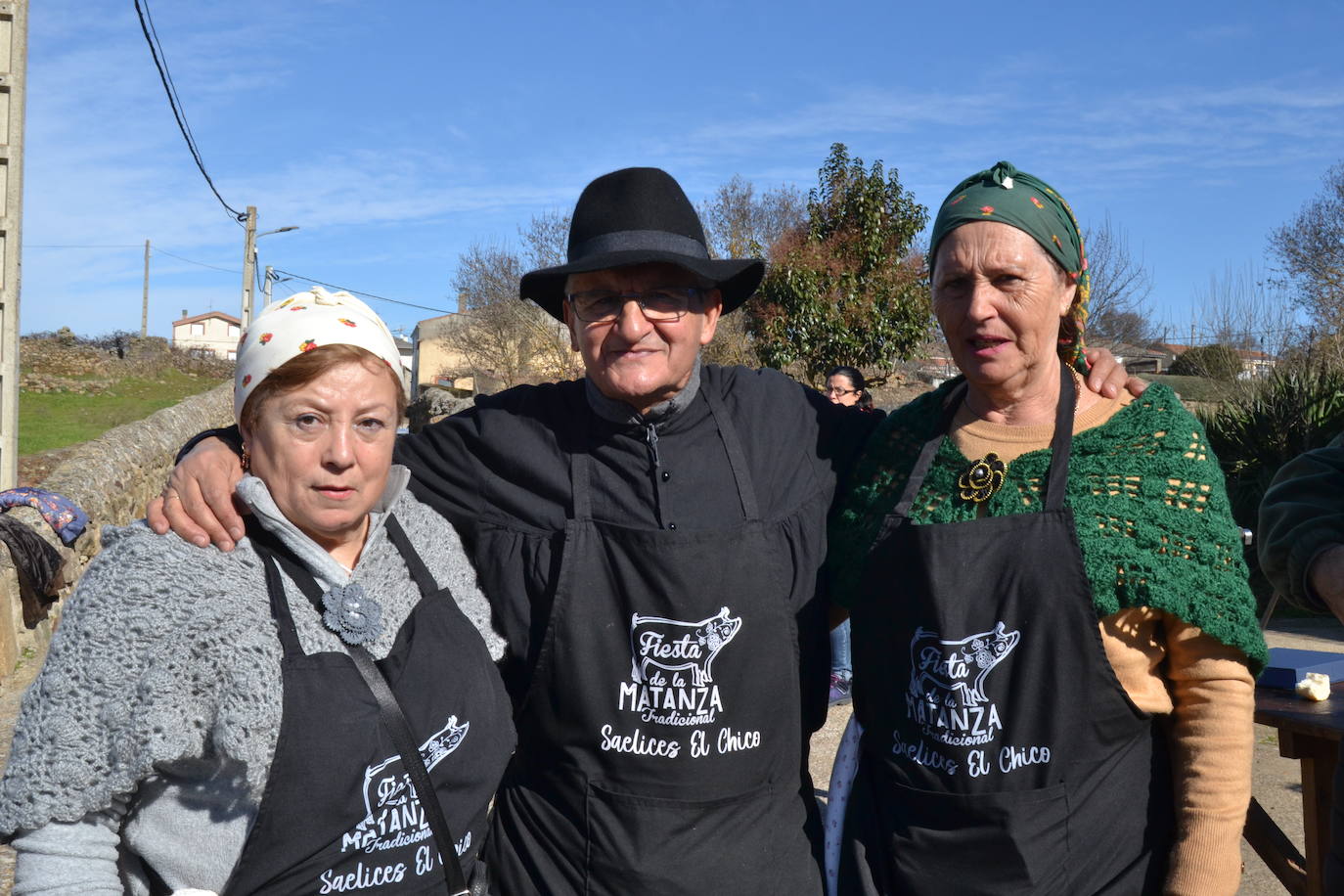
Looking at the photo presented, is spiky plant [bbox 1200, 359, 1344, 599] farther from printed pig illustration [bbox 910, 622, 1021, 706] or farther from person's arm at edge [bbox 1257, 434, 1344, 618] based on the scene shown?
printed pig illustration [bbox 910, 622, 1021, 706]

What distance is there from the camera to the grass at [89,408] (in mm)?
20844

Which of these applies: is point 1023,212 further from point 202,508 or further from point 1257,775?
point 1257,775

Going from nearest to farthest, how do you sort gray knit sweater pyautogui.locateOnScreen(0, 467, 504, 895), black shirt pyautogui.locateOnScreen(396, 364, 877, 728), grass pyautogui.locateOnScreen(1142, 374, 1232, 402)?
gray knit sweater pyautogui.locateOnScreen(0, 467, 504, 895), black shirt pyautogui.locateOnScreen(396, 364, 877, 728), grass pyautogui.locateOnScreen(1142, 374, 1232, 402)

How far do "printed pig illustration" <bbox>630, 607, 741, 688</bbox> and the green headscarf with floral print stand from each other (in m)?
0.91

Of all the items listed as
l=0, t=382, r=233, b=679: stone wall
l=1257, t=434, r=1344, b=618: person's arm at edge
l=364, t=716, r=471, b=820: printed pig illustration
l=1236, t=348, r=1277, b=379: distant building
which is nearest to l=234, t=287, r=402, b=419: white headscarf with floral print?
l=364, t=716, r=471, b=820: printed pig illustration

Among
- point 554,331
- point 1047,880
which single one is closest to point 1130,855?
point 1047,880

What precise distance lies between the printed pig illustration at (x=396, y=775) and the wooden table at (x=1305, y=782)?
7.73 ft

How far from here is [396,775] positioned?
192 centimetres

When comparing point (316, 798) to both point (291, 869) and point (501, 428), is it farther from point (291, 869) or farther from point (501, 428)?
point (501, 428)

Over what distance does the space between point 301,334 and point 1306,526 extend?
2191mm

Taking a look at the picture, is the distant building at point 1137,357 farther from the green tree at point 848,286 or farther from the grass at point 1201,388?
the green tree at point 848,286

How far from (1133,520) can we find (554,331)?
84.7ft

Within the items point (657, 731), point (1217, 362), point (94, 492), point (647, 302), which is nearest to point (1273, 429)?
point (1217, 362)

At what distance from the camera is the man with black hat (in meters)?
2.24
